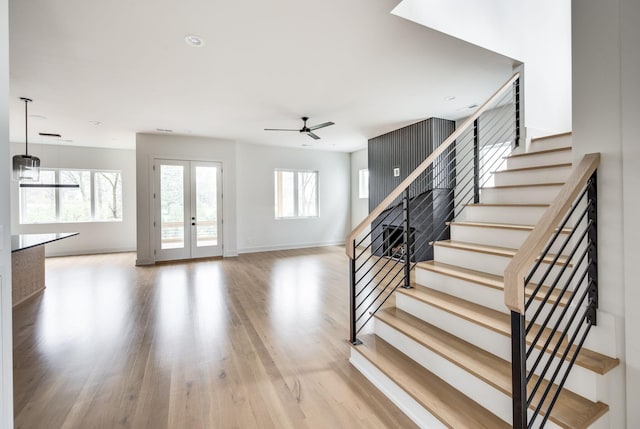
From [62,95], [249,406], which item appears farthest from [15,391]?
[62,95]

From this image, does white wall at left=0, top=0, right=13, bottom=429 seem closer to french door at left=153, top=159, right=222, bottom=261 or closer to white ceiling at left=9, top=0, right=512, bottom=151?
white ceiling at left=9, top=0, right=512, bottom=151

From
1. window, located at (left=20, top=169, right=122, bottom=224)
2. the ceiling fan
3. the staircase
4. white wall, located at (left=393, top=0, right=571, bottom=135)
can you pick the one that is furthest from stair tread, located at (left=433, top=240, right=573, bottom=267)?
window, located at (left=20, top=169, right=122, bottom=224)

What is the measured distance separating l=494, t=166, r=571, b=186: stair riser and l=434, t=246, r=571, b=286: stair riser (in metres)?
1.04

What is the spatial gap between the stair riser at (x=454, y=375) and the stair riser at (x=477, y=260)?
87 centimetres

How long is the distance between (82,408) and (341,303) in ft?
8.58

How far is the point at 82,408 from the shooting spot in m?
1.89

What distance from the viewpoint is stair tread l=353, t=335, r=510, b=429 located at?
155 cm

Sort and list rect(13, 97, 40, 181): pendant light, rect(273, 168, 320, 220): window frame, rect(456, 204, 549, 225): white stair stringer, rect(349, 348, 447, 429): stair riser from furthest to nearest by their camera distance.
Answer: rect(273, 168, 320, 220): window frame → rect(13, 97, 40, 181): pendant light → rect(456, 204, 549, 225): white stair stringer → rect(349, 348, 447, 429): stair riser

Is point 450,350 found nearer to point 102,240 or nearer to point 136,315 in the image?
point 136,315

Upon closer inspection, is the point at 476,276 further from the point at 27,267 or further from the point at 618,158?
the point at 27,267

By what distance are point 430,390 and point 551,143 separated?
2999 millimetres

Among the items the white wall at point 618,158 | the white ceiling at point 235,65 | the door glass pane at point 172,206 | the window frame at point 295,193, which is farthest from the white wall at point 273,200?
the white wall at point 618,158

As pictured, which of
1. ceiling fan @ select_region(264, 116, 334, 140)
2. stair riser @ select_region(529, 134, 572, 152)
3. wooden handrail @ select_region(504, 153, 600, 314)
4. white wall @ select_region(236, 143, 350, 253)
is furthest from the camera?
white wall @ select_region(236, 143, 350, 253)

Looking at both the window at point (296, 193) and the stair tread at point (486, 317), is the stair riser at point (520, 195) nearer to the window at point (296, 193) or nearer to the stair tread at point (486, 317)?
the stair tread at point (486, 317)
